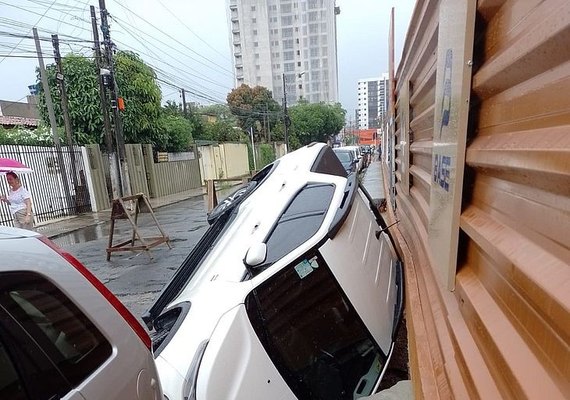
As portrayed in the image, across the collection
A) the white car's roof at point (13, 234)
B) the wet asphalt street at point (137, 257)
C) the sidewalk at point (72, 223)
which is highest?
the white car's roof at point (13, 234)

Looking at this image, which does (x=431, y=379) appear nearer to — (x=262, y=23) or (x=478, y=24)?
(x=478, y=24)

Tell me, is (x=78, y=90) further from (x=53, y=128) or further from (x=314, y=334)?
(x=314, y=334)

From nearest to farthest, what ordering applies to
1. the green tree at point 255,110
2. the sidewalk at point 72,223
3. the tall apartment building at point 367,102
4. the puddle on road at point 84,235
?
the puddle on road at point 84,235 < the sidewalk at point 72,223 < the green tree at point 255,110 < the tall apartment building at point 367,102

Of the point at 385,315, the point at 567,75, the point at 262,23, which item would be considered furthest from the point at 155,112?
the point at 262,23

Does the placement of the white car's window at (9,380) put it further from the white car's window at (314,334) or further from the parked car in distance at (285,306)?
the white car's window at (314,334)

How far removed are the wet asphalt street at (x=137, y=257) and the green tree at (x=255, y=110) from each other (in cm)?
3229

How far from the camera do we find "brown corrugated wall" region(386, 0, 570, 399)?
2.55 ft

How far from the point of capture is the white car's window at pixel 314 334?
1.97m

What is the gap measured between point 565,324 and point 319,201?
192 centimetres

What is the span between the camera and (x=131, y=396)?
49.4 inches

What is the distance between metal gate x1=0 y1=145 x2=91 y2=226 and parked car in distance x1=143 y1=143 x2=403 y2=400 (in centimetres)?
1094

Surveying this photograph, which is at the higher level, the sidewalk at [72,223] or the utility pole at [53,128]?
the utility pole at [53,128]

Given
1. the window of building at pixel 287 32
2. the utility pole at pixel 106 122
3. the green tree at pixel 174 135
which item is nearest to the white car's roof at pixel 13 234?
the utility pole at pixel 106 122

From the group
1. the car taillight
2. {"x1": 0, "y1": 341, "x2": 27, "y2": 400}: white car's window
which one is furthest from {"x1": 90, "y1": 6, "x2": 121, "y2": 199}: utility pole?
{"x1": 0, "y1": 341, "x2": 27, "y2": 400}: white car's window
